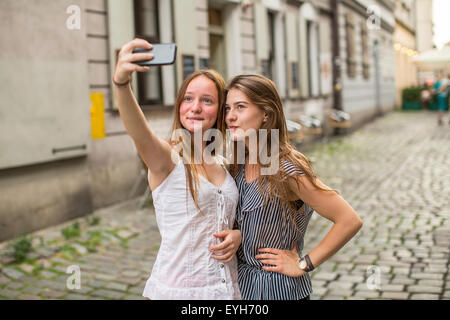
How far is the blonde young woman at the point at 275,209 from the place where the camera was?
2027 millimetres

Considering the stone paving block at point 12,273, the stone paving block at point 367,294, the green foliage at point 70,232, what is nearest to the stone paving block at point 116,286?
the stone paving block at point 12,273

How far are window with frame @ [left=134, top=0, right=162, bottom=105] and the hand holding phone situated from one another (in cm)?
696

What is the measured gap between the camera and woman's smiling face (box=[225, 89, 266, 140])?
204 cm

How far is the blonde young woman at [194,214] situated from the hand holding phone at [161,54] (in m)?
0.39

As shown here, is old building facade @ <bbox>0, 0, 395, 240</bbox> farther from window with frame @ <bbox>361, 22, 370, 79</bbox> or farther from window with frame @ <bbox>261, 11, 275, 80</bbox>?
window with frame @ <bbox>361, 22, 370, 79</bbox>

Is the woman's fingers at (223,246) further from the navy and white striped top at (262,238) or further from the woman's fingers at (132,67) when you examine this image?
the woman's fingers at (132,67)

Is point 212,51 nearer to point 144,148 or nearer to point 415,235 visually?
point 415,235

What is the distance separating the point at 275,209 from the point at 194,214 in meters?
→ 0.31

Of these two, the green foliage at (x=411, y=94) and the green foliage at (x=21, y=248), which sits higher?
the green foliage at (x=411, y=94)

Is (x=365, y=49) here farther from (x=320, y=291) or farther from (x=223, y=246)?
(x=223, y=246)

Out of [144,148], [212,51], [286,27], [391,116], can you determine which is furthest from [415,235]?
[391,116]

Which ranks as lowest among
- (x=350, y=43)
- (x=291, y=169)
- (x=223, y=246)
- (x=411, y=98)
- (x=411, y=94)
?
(x=223, y=246)

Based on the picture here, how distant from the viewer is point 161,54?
65.0 inches

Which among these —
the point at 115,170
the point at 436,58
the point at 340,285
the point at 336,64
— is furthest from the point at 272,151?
the point at 436,58
